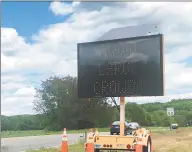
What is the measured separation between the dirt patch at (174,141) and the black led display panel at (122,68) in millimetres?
902

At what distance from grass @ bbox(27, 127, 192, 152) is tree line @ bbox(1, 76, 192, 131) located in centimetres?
11

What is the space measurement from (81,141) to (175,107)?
4.39 ft

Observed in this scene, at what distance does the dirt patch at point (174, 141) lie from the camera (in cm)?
604

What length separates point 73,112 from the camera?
6445 mm

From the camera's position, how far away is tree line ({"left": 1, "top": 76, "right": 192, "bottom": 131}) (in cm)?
605

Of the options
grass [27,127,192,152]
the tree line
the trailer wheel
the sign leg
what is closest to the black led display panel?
the sign leg

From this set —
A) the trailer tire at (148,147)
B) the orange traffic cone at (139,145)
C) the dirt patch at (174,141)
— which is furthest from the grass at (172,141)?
the orange traffic cone at (139,145)

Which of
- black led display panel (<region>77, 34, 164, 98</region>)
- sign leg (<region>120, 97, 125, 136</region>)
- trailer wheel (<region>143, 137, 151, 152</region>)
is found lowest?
trailer wheel (<region>143, 137, 151, 152</region>)

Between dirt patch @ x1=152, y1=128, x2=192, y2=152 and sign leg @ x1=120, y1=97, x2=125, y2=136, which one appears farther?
dirt patch @ x1=152, y1=128, x2=192, y2=152

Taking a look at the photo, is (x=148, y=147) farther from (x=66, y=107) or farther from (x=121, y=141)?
(x=66, y=107)

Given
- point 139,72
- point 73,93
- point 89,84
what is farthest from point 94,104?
point 139,72

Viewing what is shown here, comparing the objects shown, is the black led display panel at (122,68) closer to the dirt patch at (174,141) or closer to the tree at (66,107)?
the tree at (66,107)

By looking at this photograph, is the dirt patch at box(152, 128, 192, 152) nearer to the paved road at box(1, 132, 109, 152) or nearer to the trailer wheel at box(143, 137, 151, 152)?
the trailer wheel at box(143, 137, 151, 152)

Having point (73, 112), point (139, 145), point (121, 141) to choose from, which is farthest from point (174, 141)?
point (73, 112)
